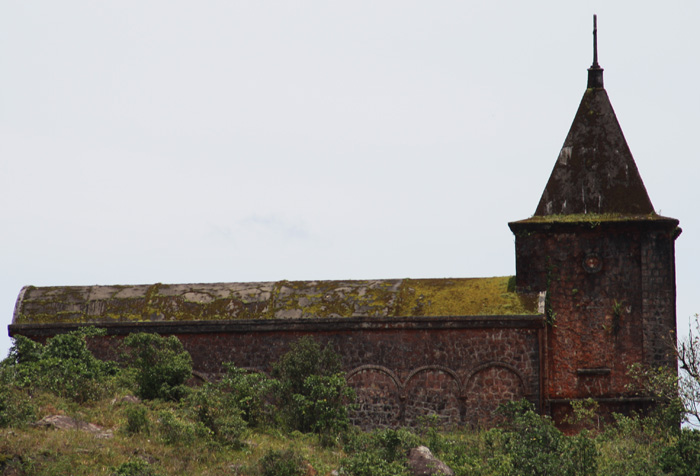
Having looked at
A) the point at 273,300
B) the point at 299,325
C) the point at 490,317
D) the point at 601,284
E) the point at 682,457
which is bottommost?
the point at 682,457

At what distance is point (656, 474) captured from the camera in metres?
15.3

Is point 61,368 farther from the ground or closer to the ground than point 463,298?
closer to the ground

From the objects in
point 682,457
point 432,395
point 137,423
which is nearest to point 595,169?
point 432,395

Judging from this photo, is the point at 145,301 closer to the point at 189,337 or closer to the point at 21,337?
the point at 189,337

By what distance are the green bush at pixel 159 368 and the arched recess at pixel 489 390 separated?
607 centimetres

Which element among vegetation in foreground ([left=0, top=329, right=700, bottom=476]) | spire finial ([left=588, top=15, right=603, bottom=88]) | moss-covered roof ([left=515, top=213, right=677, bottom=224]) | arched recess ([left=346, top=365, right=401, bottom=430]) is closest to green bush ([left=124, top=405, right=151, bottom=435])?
vegetation in foreground ([left=0, top=329, right=700, bottom=476])

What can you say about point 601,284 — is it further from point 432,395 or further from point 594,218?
point 432,395

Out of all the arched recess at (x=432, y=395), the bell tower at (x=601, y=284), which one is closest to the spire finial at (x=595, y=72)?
the bell tower at (x=601, y=284)

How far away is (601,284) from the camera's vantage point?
21875mm

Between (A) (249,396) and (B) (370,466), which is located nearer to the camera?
(B) (370,466)

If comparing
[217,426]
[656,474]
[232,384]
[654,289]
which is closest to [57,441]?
[217,426]

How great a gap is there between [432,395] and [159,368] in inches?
233

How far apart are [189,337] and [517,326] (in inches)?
294

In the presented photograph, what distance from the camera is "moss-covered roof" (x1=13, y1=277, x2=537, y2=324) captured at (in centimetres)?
2153
